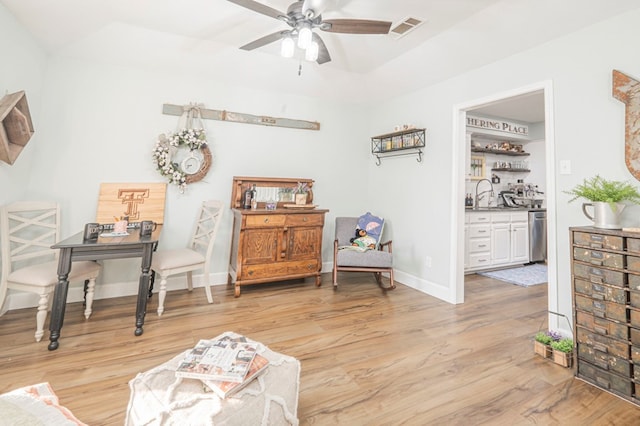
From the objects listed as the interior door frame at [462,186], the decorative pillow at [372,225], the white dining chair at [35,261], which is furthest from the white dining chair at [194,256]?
the interior door frame at [462,186]

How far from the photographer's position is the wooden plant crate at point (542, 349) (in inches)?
83.9

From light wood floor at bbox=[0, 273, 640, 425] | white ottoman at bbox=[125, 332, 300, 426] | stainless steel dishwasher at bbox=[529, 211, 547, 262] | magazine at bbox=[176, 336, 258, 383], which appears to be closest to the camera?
white ottoman at bbox=[125, 332, 300, 426]

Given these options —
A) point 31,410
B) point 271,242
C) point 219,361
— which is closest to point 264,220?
point 271,242

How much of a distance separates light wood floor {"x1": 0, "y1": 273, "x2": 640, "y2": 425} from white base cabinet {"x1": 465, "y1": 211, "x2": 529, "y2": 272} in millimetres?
1240

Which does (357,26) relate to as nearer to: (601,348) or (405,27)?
(405,27)

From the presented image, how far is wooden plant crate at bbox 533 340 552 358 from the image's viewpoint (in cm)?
213

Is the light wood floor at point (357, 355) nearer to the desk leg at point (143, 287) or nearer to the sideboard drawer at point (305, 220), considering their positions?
the desk leg at point (143, 287)

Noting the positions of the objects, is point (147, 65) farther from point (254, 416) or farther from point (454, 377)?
point (454, 377)

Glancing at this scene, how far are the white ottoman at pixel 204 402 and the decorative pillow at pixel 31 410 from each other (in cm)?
39

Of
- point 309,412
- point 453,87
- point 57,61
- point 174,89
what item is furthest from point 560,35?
point 57,61

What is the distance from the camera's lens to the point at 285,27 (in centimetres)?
267

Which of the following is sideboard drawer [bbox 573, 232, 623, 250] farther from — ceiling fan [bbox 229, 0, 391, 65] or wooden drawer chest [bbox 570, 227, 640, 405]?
ceiling fan [bbox 229, 0, 391, 65]

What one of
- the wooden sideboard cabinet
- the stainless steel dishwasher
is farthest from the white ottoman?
Answer: the stainless steel dishwasher

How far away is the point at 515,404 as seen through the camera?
1.64m
